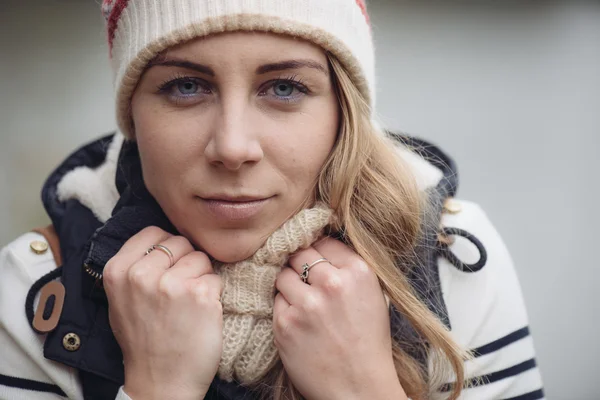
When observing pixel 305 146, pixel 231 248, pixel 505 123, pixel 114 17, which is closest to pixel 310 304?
pixel 231 248

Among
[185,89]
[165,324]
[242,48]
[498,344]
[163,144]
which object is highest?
[242,48]

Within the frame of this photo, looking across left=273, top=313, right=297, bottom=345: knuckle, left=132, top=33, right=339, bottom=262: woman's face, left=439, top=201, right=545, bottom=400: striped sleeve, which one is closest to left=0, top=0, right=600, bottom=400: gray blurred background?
left=439, top=201, right=545, bottom=400: striped sleeve

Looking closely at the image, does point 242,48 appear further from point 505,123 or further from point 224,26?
point 505,123

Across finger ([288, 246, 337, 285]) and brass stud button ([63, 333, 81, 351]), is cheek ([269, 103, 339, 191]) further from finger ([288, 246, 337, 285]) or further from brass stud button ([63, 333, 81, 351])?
brass stud button ([63, 333, 81, 351])

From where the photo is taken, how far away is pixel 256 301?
1258mm

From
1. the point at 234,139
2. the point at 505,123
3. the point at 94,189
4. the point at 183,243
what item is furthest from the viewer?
the point at 505,123

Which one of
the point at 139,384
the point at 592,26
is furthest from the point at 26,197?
the point at 592,26

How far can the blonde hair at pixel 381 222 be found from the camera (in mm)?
1268

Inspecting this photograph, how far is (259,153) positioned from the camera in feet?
3.80

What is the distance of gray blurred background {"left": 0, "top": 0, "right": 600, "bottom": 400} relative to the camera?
7.08 feet

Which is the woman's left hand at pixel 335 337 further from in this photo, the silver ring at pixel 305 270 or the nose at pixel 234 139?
the nose at pixel 234 139

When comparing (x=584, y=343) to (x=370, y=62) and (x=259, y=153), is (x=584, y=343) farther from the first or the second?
(x=259, y=153)

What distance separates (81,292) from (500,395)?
1.12 m

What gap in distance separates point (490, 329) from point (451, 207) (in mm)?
366
